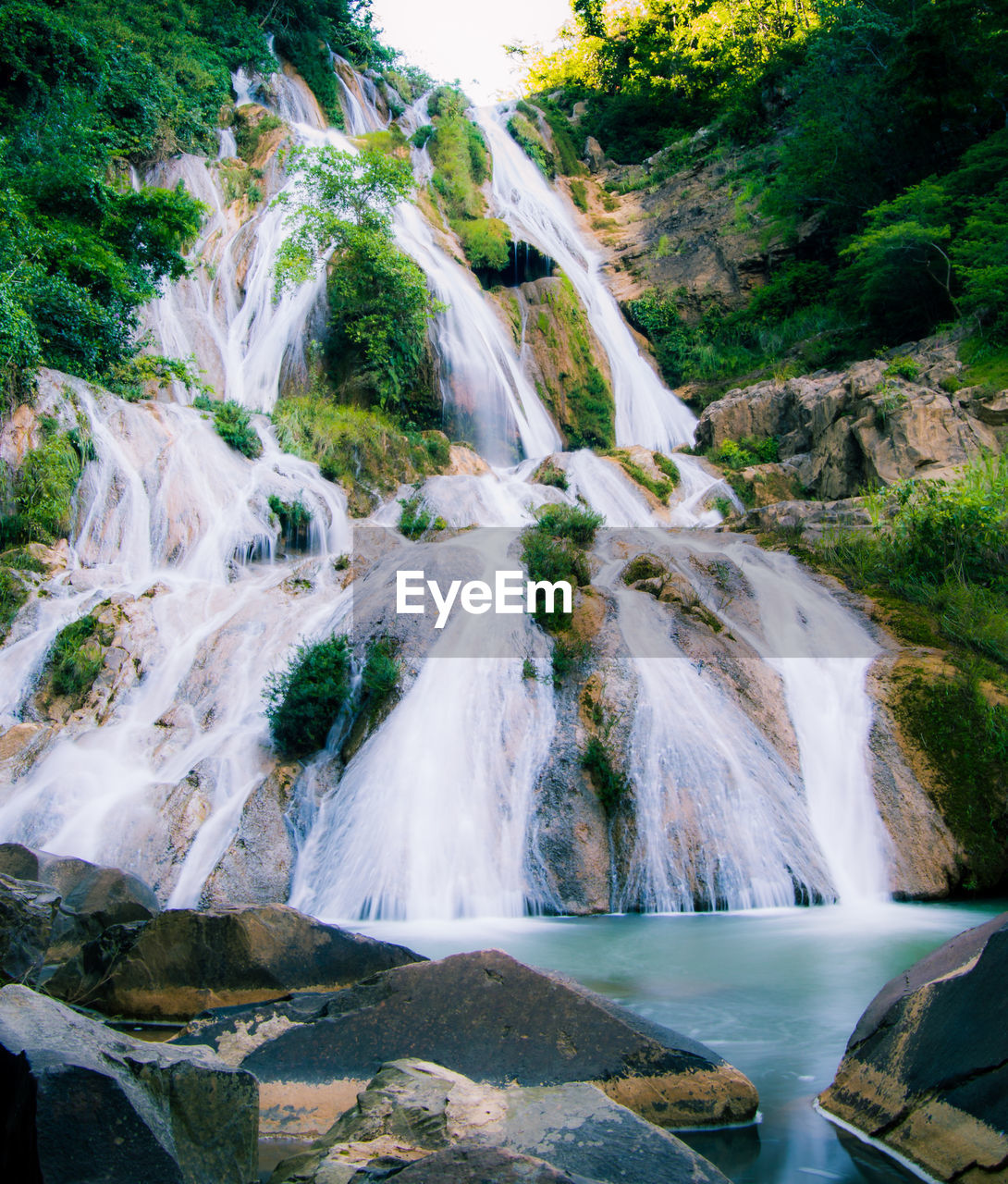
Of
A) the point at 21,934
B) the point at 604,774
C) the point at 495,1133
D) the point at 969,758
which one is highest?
the point at 969,758

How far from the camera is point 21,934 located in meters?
4.93

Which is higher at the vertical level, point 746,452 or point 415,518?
point 746,452

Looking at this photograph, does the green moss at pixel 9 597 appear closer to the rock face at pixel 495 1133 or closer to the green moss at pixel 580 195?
the rock face at pixel 495 1133

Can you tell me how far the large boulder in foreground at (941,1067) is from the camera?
9.71ft

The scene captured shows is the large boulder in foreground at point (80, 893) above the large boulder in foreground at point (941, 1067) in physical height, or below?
above

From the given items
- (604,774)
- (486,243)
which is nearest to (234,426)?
(604,774)

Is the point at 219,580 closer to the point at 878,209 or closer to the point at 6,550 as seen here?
the point at 6,550

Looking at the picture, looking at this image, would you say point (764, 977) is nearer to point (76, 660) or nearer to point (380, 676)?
point (380, 676)

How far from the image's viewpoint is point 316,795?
32.3ft

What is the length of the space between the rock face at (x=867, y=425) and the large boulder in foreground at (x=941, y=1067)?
47.5 feet

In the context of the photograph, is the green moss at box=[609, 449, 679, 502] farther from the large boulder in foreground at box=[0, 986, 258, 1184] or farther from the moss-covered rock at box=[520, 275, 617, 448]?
the large boulder in foreground at box=[0, 986, 258, 1184]

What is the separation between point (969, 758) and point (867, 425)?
11050 millimetres

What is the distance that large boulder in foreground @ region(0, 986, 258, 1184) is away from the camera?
2.15 m

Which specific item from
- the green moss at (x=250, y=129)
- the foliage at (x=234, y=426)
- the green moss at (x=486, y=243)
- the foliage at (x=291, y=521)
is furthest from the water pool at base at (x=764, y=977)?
the green moss at (x=250, y=129)
